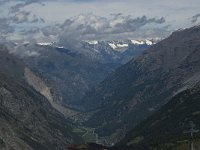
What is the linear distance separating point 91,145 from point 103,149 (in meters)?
4.67

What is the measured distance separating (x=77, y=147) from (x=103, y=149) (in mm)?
9657

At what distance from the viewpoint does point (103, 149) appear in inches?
7377

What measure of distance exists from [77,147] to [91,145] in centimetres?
853

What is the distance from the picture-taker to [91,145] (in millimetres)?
189750

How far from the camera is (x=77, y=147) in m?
182
